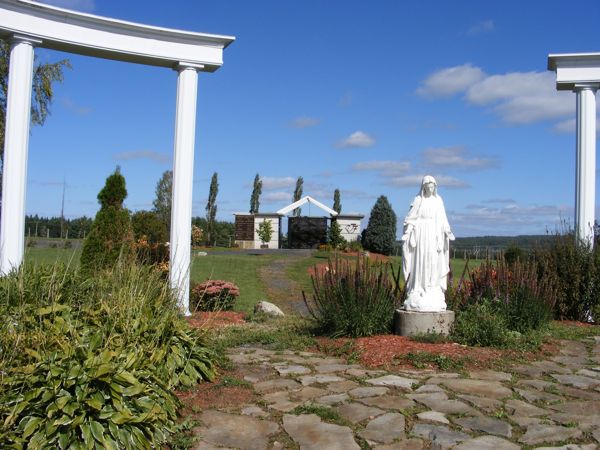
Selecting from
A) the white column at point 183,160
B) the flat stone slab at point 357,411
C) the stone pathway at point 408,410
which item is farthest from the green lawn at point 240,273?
the flat stone slab at point 357,411

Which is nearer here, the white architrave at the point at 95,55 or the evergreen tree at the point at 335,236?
the white architrave at the point at 95,55

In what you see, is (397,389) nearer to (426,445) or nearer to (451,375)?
(451,375)

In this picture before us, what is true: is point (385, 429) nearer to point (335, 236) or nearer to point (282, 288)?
point (282, 288)

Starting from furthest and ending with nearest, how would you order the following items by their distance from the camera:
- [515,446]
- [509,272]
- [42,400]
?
1. [509,272]
2. [515,446]
3. [42,400]

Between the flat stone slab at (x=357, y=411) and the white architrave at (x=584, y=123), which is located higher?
the white architrave at (x=584, y=123)

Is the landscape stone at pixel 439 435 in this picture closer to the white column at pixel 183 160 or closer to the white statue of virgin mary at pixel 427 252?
the white statue of virgin mary at pixel 427 252

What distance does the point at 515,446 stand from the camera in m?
4.10

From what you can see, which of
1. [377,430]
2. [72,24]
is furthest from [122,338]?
[72,24]

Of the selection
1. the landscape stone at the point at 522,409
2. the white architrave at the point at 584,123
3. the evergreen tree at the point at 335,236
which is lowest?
the landscape stone at the point at 522,409

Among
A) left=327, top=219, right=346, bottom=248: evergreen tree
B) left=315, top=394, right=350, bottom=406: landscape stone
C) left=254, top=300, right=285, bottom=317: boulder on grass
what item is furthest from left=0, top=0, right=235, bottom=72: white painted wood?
left=327, top=219, right=346, bottom=248: evergreen tree

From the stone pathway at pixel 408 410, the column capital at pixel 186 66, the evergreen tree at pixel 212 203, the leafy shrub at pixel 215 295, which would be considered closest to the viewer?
the stone pathway at pixel 408 410

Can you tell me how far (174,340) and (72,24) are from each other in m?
5.72

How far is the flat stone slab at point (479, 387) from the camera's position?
209 inches

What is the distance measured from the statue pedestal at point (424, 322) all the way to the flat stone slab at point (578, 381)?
5.46ft
